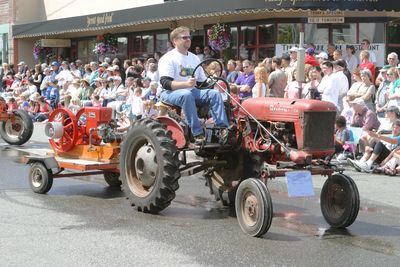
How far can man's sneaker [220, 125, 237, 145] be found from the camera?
24.0 ft

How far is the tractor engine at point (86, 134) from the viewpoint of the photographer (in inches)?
345

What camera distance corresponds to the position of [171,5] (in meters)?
18.5

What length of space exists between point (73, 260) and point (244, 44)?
46.8 feet

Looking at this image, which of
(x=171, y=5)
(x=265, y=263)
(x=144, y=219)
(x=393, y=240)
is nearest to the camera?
(x=265, y=263)

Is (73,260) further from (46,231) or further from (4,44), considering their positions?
(4,44)

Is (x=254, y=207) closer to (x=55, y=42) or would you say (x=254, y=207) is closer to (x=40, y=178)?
(x=40, y=178)

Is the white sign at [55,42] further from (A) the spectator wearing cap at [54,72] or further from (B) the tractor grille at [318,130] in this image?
(B) the tractor grille at [318,130]

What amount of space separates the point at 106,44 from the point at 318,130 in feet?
61.7

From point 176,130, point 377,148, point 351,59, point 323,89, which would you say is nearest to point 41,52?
point 351,59

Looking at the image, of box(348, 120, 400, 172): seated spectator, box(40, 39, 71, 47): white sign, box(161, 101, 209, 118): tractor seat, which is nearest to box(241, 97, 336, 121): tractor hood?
box(161, 101, 209, 118): tractor seat

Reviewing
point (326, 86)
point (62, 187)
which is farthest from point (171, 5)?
point (62, 187)

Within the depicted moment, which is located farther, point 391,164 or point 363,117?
point 363,117

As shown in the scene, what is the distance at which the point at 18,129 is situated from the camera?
14.6m

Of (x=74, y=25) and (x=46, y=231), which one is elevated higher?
(x=74, y=25)
